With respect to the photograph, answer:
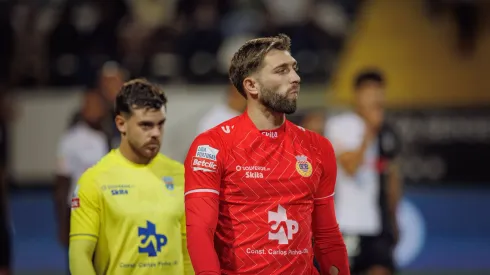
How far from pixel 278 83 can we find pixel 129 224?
124cm

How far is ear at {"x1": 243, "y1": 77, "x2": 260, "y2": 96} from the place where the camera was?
5.15 metres

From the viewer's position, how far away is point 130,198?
18.9 ft

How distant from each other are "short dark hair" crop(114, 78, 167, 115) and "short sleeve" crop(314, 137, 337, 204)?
3.77 feet

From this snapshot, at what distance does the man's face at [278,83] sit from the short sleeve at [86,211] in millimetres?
1170

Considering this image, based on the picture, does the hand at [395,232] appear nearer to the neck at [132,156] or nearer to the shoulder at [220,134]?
the neck at [132,156]

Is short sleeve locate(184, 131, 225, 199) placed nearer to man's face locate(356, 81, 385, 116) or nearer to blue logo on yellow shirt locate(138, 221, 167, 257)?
blue logo on yellow shirt locate(138, 221, 167, 257)

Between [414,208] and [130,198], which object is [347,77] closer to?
[414,208]

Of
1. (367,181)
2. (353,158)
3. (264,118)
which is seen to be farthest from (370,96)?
(264,118)

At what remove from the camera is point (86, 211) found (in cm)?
564

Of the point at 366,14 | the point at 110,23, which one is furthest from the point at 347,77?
the point at 110,23

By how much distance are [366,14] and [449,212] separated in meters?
2.74

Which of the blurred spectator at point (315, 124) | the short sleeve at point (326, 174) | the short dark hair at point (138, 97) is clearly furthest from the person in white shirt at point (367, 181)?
the short sleeve at point (326, 174)

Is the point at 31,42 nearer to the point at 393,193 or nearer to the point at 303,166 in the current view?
the point at 393,193

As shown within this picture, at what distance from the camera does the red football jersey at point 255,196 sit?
195 inches
